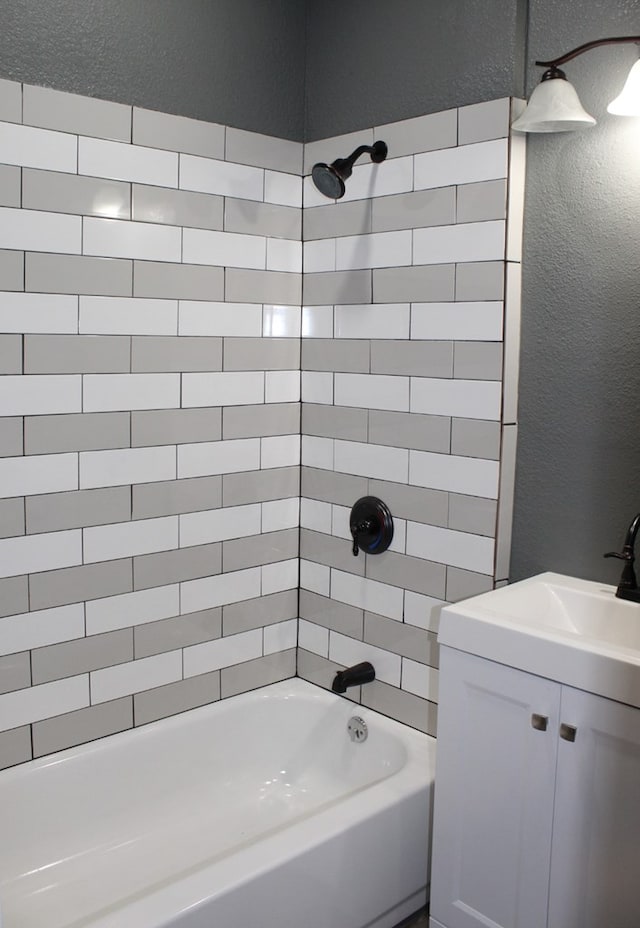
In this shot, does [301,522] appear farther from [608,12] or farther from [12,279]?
[608,12]

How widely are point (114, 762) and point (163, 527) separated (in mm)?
664

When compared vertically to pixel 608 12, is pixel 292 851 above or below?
below

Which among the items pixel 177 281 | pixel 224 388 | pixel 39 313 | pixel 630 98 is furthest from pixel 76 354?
pixel 630 98

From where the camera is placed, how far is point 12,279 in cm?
206

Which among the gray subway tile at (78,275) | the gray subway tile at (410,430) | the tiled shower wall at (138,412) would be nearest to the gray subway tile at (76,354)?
the tiled shower wall at (138,412)

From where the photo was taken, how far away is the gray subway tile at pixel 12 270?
6.72 ft

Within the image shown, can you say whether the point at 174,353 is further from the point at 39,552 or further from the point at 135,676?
the point at 135,676

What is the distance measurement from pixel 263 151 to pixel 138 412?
90 cm

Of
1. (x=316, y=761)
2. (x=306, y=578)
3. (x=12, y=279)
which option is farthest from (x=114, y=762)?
(x=12, y=279)

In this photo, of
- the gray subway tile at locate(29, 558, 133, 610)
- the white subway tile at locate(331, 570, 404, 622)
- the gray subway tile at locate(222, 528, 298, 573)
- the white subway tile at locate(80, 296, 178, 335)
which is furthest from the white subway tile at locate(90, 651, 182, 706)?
the white subway tile at locate(80, 296, 178, 335)

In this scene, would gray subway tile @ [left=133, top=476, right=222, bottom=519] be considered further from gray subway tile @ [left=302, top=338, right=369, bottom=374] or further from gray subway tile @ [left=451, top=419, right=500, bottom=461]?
gray subway tile @ [left=451, top=419, right=500, bottom=461]

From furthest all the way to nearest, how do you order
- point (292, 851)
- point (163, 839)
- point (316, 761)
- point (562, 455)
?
→ point (316, 761) → point (163, 839) → point (562, 455) → point (292, 851)

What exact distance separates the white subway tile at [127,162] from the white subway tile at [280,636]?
4.60 ft

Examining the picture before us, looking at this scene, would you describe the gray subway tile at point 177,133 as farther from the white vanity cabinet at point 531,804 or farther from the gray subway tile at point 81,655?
the white vanity cabinet at point 531,804
